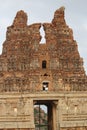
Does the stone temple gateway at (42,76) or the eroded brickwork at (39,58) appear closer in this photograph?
the stone temple gateway at (42,76)

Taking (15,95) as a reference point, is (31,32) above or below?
above

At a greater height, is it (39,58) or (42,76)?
(39,58)

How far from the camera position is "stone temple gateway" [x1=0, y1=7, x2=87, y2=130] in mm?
33875

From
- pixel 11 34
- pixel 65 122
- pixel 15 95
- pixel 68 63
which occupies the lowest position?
pixel 65 122

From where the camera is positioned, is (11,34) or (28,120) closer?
(28,120)

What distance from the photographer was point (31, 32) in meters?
37.0

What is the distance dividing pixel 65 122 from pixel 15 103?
15.3 feet

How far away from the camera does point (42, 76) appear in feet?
116

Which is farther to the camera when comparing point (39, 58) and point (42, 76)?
point (39, 58)

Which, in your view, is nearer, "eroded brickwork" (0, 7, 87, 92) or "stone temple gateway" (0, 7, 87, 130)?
"stone temple gateway" (0, 7, 87, 130)

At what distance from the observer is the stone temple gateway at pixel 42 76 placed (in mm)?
33875

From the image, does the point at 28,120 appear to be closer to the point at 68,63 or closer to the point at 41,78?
the point at 41,78

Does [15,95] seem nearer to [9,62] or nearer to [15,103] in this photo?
[15,103]

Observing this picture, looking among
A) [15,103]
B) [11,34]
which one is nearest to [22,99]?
[15,103]
